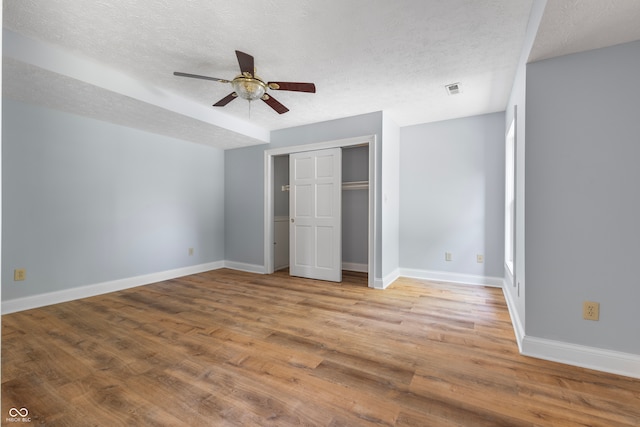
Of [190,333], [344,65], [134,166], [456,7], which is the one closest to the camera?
[456,7]

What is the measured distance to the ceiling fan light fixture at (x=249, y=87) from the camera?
2664 millimetres

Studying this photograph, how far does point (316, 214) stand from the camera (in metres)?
4.70

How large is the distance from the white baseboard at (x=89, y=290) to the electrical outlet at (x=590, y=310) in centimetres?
482

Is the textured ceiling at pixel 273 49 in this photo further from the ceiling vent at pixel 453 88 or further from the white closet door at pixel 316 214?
the white closet door at pixel 316 214

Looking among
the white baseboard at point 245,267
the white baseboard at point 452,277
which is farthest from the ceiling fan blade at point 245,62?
the white baseboard at point 452,277

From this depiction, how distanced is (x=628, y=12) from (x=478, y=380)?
2.45 metres

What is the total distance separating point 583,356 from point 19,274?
516cm

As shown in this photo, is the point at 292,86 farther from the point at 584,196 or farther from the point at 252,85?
the point at 584,196

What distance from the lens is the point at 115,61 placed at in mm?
2834

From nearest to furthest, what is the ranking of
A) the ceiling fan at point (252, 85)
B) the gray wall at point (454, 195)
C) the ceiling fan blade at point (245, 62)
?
the ceiling fan blade at point (245, 62) < the ceiling fan at point (252, 85) < the gray wall at point (454, 195)

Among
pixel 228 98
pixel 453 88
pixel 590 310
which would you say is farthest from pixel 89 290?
pixel 590 310

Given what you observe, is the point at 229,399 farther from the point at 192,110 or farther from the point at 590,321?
the point at 192,110

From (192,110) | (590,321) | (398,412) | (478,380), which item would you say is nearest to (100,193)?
(192,110)

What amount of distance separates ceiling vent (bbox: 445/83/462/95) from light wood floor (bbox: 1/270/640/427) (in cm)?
236
